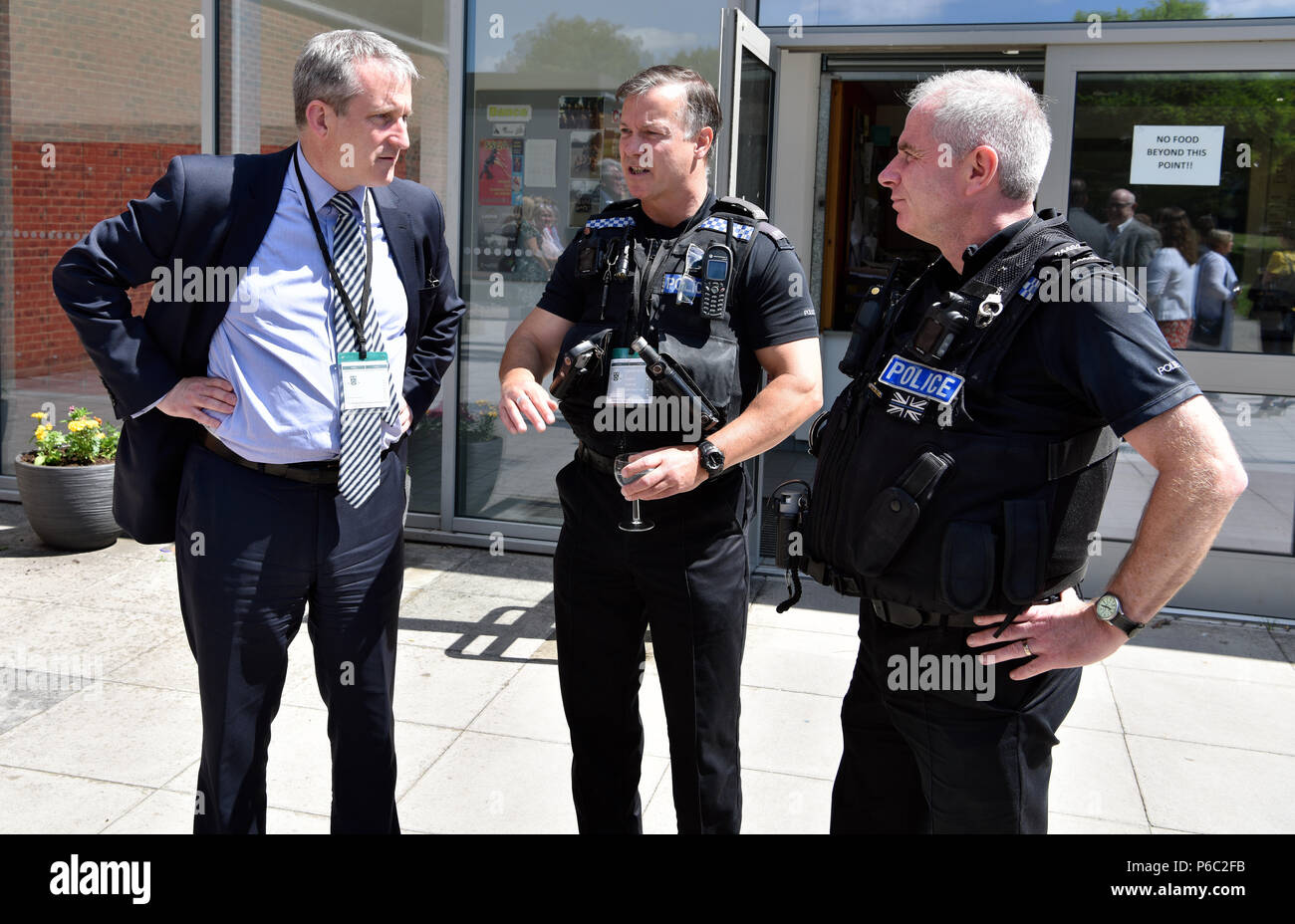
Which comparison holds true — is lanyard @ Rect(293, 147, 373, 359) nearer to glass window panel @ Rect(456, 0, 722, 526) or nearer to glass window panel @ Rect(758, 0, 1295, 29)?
glass window panel @ Rect(456, 0, 722, 526)

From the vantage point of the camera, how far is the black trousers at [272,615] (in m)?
2.73

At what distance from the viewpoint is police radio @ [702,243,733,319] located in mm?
2840

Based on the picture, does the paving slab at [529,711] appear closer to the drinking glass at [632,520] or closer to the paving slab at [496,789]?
the paving slab at [496,789]

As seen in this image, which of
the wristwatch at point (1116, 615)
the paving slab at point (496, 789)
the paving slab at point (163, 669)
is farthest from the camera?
the paving slab at point (163, 669)

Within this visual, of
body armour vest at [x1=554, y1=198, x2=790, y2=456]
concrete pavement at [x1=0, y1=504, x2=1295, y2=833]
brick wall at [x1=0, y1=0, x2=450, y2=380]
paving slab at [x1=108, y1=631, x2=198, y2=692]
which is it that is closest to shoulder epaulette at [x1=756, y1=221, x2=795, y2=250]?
body armour vest at [x1=554, y1=198, x2=790, y2=456]

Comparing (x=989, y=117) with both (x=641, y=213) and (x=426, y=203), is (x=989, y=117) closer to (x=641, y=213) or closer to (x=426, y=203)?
(x=641, y=213)

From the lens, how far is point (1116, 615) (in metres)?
2.14

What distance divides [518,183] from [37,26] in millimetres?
3394

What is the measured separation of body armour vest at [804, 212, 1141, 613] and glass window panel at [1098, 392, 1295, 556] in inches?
149

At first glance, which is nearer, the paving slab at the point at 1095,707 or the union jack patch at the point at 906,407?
the union jack patch at the point at 906,407

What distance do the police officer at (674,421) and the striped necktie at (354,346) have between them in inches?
13.4

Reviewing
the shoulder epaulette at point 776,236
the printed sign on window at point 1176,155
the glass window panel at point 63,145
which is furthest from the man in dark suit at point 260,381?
the glass window panel at point 63,145
